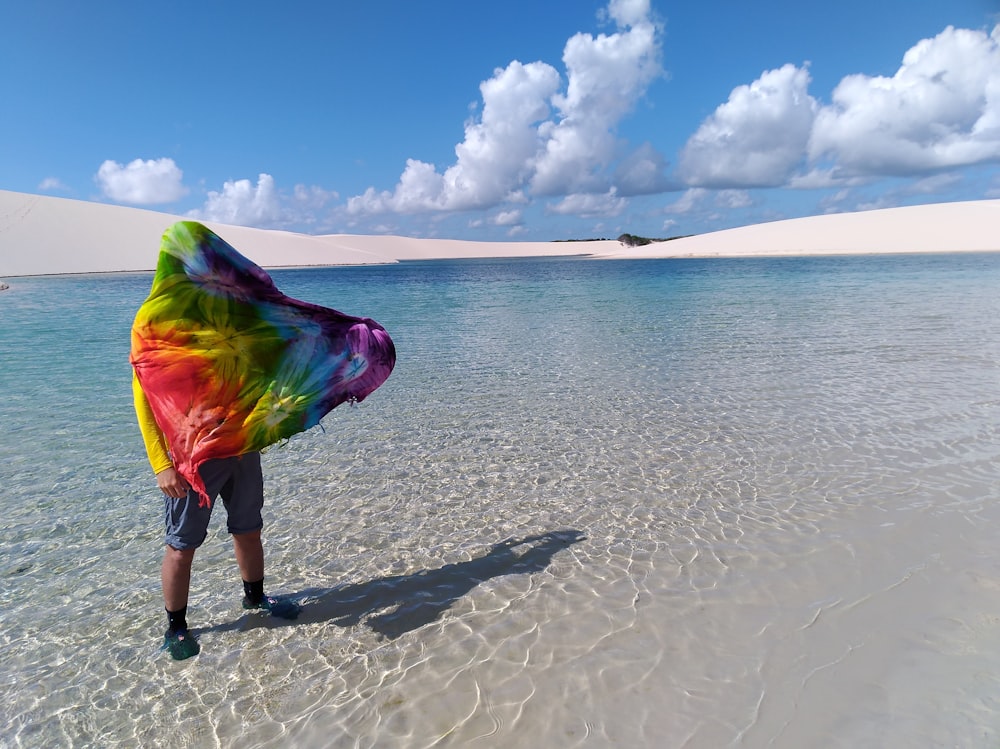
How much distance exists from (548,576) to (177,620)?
6.88ft

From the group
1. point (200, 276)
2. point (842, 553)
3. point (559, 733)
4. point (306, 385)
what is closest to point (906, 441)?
point (842, 553)

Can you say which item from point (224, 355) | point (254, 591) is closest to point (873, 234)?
point (254, 591)

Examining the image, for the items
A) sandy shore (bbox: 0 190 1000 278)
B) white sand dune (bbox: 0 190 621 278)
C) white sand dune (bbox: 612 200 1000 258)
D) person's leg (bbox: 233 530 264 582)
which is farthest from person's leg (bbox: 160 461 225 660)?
white sand dune (bbox: 612 200 1000 258)

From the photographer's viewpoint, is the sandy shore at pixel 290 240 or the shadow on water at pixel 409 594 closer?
the shadow on water at pixel 409 594

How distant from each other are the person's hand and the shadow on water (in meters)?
0.98

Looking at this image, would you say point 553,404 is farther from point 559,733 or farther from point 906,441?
point 559,733

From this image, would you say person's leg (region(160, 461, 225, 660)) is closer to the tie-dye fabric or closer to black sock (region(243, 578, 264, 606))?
the tie-dye fabric

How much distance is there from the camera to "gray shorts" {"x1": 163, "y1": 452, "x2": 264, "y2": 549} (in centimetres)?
302

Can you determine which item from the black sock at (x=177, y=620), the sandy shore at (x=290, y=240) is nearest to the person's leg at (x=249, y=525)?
the black sock at (x=177, y=620)

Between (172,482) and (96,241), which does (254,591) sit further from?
(96,241)

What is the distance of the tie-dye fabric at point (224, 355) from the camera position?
2834 millimetres

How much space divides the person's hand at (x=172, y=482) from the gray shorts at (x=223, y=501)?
0.18ft

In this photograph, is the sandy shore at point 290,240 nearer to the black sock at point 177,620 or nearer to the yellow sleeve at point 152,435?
the black sock at point 177,620

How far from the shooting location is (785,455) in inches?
227
